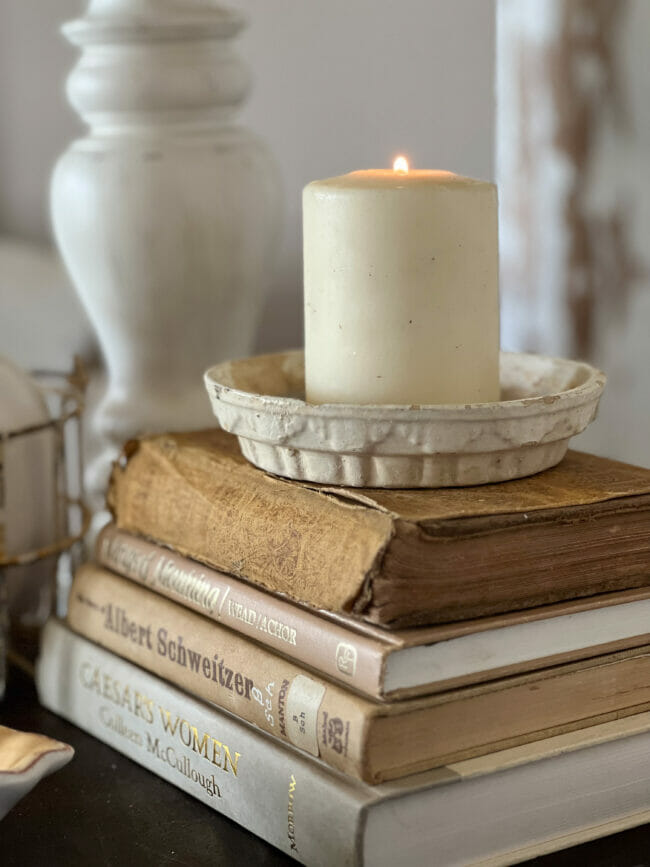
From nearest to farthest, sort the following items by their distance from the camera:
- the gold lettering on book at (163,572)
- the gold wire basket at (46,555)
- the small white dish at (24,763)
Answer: the small white dish at (24,763), the gold lettering on book at (163,572), the gold wire basket at (46,555)

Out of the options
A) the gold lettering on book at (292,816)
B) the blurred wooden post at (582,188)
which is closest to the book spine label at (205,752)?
the gold lettering on book at (292,816)

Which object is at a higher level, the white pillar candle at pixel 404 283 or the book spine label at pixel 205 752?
the white pillar candle at pixel 404 283

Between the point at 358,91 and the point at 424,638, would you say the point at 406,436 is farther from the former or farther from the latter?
the point at 358,91

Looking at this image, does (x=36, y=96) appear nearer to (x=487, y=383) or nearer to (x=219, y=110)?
(x=219, y=110)

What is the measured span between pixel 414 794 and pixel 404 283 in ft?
0.70

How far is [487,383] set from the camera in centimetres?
54

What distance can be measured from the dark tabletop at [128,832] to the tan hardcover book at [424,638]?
0.08 m

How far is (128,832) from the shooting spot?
514mm

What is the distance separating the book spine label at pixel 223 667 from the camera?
457 millimetres

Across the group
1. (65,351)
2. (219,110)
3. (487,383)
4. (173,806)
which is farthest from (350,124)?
(173,806)

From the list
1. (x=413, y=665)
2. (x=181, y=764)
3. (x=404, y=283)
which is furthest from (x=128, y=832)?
(x=404, y=283)

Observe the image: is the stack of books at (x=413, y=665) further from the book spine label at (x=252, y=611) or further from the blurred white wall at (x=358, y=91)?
the blurred white wall at (x=358, y=91)

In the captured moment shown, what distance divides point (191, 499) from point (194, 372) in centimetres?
18

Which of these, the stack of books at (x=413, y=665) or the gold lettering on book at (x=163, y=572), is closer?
the stack of books at (x=413, y=665)
